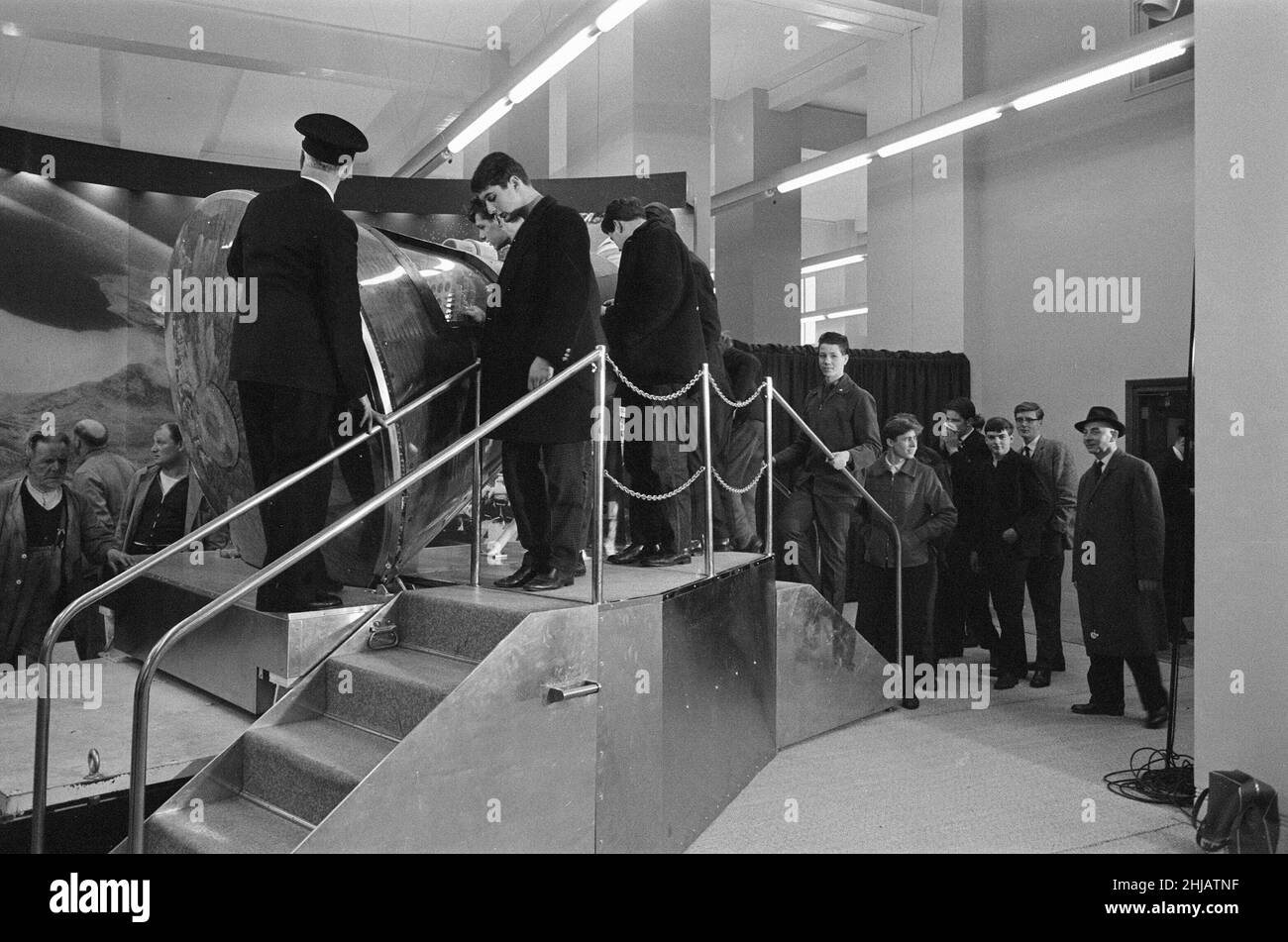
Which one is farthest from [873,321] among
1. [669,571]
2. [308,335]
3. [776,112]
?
[308,335]

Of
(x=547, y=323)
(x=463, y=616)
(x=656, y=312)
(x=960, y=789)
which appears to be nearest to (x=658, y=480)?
(x=656, y=312)

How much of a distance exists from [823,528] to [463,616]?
3.50 metres

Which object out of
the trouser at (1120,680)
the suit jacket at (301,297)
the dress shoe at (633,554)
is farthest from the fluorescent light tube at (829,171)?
the suit jacket at (301,297)

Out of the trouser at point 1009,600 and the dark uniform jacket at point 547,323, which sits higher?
the dark uniform jacket at point 547,323

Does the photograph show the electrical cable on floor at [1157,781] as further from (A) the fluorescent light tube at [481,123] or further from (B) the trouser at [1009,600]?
(A) the fluorescent light tube at [481,123]

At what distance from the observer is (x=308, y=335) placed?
142 inches

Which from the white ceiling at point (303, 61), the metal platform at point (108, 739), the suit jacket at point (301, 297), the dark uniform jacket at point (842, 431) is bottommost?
the metal platform at point (108, 739)

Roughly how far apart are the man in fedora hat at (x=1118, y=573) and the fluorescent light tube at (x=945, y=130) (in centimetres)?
428

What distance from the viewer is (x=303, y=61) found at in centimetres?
1099

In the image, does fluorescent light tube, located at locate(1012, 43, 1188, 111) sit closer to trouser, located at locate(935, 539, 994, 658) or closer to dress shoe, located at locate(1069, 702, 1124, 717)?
trouser, located at locate(935, 539, 994, 658)

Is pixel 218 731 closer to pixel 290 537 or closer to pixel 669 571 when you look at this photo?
pixel 290 537

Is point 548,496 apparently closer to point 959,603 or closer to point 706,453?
point 706,453

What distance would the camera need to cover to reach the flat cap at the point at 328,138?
3.62m

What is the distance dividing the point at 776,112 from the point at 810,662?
11.8m
